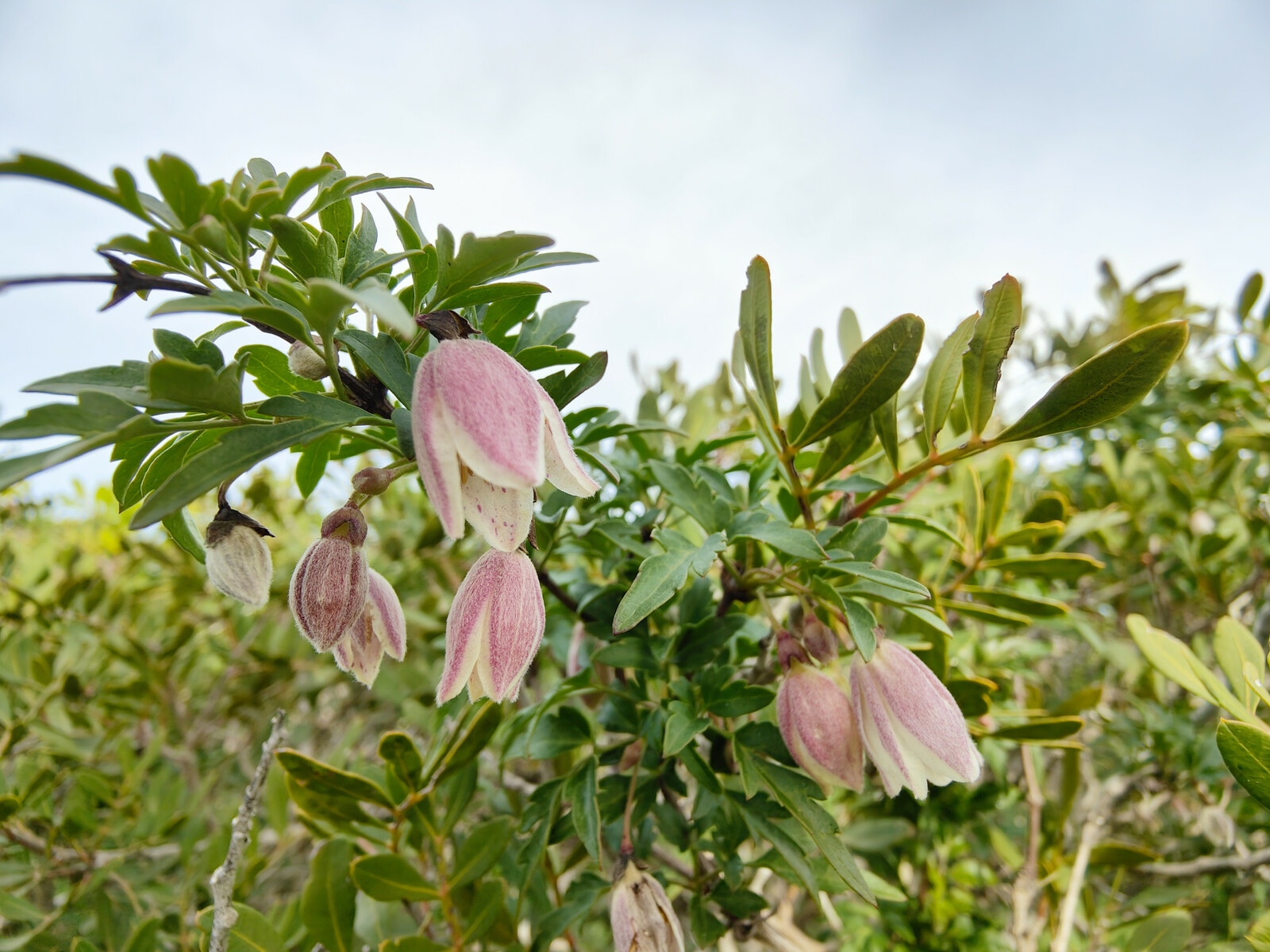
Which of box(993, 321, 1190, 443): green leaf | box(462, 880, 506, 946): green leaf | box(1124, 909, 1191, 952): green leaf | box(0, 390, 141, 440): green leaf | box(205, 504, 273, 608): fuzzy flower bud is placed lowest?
box(1124, 909, 1191, 952): green leaf

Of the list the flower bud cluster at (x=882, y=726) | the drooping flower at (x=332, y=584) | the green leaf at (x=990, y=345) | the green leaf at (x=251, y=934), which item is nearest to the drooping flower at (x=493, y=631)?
the drooping flower at (x=332, y=584)

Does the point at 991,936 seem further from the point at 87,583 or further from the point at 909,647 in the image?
the point at 87,583

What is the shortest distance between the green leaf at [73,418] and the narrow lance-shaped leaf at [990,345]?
78 cm

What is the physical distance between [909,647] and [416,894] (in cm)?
71

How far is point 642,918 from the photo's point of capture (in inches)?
31.7

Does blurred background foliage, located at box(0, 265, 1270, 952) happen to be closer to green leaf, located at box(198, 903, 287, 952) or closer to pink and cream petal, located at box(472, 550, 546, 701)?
green leaf, located at box(198, 903, 287, 952)

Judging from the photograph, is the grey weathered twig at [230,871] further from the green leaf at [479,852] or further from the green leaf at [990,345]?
the green leaf at [990,345]

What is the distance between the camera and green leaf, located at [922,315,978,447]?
81 cm

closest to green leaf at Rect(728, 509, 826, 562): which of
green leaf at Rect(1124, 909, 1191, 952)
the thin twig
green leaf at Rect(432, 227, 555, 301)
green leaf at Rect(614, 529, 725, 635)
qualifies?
green leaf at Rect(614, 529, 725, 635)

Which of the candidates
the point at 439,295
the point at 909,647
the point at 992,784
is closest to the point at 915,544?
the point at 992,784

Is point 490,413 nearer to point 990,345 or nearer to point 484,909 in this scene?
point 990,345

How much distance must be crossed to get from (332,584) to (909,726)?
0.61 m

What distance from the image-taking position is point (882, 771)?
0.78 meters

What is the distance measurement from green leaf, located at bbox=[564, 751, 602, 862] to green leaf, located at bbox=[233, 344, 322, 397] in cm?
53
